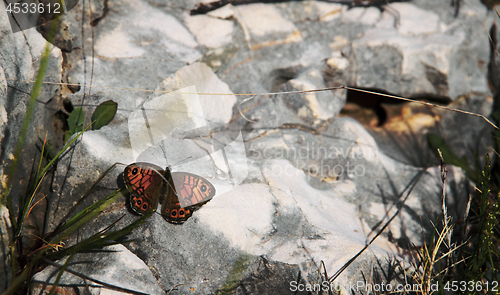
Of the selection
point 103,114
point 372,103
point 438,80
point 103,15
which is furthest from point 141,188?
point 438,80

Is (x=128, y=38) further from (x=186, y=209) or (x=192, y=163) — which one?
(x=186, y=209)

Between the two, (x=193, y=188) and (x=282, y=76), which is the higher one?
(x=282, y=76)

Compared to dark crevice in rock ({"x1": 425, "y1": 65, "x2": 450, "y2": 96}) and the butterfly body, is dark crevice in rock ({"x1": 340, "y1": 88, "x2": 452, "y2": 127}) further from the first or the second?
the butterfly body

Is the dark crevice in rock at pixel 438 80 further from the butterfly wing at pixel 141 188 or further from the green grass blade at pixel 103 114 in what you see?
the green grass blade at pixel 103 114

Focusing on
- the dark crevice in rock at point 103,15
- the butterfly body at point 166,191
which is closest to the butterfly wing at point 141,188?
the butterfly body at point 166,191

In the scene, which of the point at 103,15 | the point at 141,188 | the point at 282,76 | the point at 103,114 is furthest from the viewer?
the point at 282,76

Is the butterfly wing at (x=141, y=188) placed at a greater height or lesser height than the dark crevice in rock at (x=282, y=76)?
lesser

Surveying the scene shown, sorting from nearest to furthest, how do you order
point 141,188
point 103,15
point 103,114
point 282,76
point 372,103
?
point 141,188 → point 103,114 → point 103,15 → point 282,76 → point 372,103

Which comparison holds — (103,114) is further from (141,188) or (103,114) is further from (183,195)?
(183,195)
